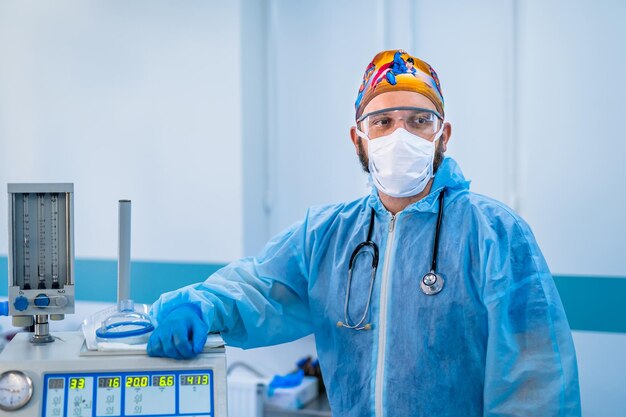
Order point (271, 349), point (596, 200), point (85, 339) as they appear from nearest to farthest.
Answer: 1. point (85, 339)
2. point (596, 200)
3. point (271, 349)

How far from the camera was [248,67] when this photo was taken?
289 cm

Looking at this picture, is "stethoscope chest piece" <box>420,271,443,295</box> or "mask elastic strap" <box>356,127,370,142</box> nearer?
"stethoscope chest piece" <box>420,271,443,295</box>

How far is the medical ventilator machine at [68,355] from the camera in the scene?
1168 millimetres

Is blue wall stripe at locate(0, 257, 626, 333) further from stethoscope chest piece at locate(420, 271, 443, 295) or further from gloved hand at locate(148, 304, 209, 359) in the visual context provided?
gloved hand at locate(148, 304, 209, 359)

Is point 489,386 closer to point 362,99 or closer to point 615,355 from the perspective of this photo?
point 362,99

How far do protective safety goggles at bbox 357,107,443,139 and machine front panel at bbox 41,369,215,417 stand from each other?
0.68 metres

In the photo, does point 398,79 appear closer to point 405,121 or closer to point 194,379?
point 405,121

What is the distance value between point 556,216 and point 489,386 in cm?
137

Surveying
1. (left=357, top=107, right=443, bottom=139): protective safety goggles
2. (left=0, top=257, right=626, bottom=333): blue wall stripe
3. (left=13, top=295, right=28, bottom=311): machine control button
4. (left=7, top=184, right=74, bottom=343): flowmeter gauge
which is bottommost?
(left=0, top=257, right=626, bottom=333): blue wall stripe

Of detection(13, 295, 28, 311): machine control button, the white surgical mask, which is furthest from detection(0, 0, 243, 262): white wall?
detection(13, 295, 28, 311): machine control button

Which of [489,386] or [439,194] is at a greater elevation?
[439,194]

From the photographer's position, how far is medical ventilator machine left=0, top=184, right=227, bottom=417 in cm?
117

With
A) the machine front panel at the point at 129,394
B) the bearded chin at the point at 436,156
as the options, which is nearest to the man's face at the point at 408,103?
the bearded chin at the point at 436,156

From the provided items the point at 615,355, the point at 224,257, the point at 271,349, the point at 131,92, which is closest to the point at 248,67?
the point at 131,92
